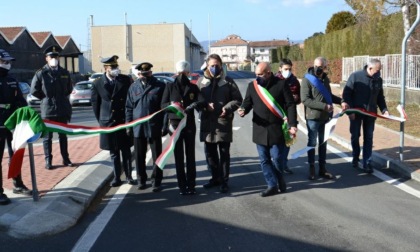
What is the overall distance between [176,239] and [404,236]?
2.46 metres

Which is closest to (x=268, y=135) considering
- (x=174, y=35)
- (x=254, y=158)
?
(x=254, y=158)

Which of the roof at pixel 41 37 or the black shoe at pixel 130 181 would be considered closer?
the black shoe at pixel 130 181

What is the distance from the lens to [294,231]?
17.5 feet

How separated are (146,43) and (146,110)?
64061 millimetres

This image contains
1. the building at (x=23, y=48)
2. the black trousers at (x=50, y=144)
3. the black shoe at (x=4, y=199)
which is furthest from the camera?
the building at (x=23, y=48)

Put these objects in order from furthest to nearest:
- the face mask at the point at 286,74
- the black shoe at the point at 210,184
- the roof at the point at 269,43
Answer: the roof at the point at 269,43, the face mask at the point at 286,74, the black shoe at the point at 210,184

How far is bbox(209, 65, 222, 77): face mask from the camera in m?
6.83

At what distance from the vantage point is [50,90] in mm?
8234

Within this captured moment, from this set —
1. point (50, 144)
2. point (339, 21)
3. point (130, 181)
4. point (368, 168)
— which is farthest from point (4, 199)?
point (339, 21)

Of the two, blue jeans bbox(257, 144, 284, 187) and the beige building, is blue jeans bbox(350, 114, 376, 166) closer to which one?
blue jeans bbox(257, 144, 284, 187)

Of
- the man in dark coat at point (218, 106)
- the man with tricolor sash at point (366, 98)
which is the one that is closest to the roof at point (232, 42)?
the man with tricolor sash at point (366, 98)

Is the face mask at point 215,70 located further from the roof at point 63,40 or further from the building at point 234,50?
the building at point 234,50

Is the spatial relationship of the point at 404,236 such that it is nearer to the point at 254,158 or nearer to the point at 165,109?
the point at 165,109

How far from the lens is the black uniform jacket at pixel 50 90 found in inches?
323
